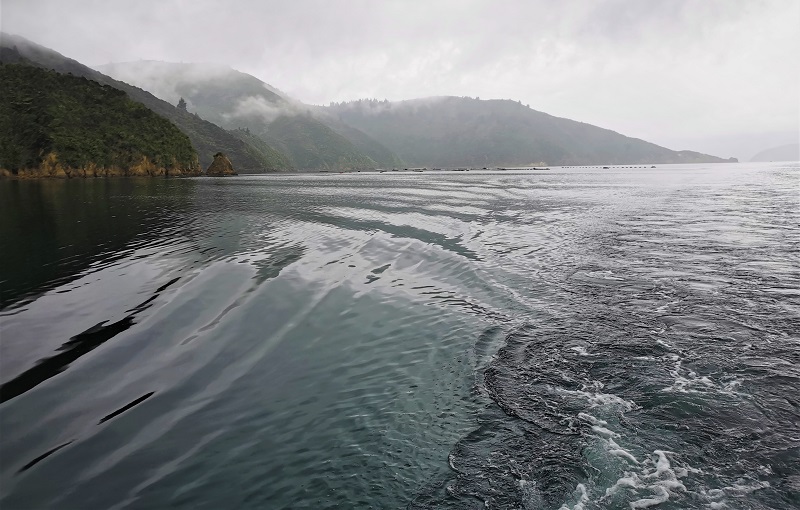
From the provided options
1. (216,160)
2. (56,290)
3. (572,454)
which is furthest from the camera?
(216,160)

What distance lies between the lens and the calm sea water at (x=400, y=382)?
6.10 m

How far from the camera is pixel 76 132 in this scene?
132875mm

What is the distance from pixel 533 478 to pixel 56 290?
17800 millimetres

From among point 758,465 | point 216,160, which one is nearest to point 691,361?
point 758,465

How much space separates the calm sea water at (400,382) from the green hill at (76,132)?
5530 inches

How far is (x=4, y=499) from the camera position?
571cm

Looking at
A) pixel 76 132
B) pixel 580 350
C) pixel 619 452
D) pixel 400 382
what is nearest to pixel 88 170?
pixel 76 132

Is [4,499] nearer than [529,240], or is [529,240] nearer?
[4,499]

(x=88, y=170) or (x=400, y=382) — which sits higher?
(x=88, y=170)

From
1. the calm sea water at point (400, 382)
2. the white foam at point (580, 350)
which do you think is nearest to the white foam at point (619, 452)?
the calm sea water at point (400, 382)

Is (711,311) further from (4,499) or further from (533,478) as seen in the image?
(4,499)

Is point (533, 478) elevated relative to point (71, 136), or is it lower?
lower

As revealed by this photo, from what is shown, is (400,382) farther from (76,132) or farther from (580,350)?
(76,132)

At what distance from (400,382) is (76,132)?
16990cm
